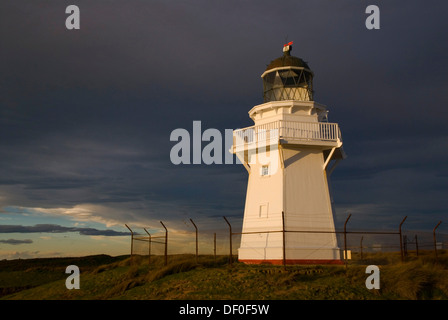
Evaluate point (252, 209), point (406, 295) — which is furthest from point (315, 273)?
point (252, 209)

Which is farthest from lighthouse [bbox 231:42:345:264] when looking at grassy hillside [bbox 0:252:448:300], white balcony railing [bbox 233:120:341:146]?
grassy hillside [bbox 0:252:448:300]

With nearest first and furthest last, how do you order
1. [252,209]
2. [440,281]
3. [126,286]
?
[440,281] → [126,286] → [252,209]

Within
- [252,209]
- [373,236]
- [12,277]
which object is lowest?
[12,277]

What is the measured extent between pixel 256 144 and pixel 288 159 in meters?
1.97

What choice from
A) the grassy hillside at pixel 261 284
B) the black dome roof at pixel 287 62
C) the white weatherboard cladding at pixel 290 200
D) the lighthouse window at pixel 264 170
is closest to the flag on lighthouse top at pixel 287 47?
the black dome roof at pixel 287 62

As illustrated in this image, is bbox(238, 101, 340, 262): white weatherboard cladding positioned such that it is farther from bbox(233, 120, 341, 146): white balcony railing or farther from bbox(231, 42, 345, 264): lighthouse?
bbox(233, 120, 341, 146): white balcony railing

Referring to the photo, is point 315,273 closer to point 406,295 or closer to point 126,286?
point 406,295

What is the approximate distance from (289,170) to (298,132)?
7.06 feet

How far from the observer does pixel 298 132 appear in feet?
77.8

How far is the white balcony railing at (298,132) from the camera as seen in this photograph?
923 inches

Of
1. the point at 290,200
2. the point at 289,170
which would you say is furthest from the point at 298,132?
the point at 290,200

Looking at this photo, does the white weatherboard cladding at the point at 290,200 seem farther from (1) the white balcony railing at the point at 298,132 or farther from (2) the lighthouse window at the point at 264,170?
(1) the white balcony railing at the point at 298,132

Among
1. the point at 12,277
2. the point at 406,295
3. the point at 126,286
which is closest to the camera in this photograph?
the point at 406,295
